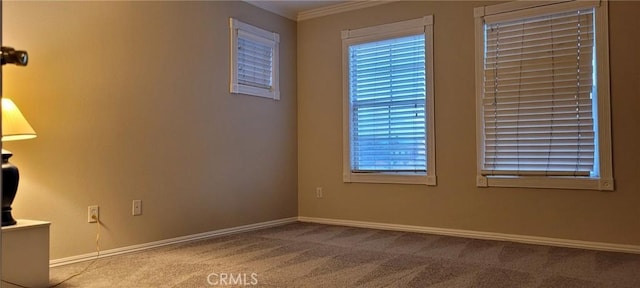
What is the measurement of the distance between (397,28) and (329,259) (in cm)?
243

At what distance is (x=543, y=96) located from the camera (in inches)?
151

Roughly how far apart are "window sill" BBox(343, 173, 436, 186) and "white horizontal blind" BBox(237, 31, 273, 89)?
4.23 ft

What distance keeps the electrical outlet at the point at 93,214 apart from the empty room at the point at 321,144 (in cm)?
2

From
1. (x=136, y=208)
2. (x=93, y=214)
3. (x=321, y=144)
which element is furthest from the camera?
(x=321, y=144)

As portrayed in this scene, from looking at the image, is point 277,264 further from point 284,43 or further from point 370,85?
point 284,43

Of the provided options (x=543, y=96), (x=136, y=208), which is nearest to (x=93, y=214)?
(x=136, y=208)

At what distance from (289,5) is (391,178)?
81.9 inches

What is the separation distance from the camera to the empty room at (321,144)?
299 centimetres

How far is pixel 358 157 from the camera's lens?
4.82 m

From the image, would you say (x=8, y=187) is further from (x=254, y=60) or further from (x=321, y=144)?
(x=321, y=144)

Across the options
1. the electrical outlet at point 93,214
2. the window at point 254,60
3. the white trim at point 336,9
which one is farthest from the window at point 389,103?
the electrical outlet at point 93,214

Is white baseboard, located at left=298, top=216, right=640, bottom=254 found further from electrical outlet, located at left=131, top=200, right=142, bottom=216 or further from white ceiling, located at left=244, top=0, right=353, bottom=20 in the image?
white ceiling, located at left=244, top=0, right=353, bottom=20

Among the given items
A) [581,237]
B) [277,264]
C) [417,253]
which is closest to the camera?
[277,264]

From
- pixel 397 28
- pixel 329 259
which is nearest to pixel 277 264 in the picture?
pixel 329 259
